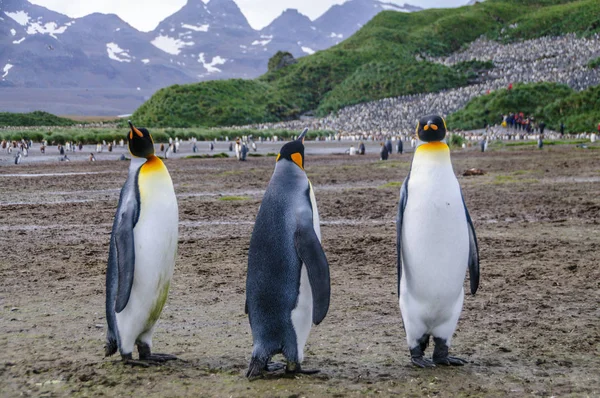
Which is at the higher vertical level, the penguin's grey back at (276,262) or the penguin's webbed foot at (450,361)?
the penguin's grey back at (276,262)

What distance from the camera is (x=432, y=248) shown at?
4.15 m

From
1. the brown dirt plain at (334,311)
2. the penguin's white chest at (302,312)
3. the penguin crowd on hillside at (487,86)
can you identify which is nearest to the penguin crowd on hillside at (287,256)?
the penguin's white chest at (302,312)

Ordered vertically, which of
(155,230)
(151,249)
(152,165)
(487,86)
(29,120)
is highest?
(487,86)

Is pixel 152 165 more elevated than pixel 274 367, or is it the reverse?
pixel 152 165

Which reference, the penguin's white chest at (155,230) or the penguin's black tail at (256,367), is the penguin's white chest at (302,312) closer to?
the penguin's black tail at (256,367)

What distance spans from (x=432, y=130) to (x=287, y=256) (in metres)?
1.27

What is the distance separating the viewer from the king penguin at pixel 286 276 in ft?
12.3

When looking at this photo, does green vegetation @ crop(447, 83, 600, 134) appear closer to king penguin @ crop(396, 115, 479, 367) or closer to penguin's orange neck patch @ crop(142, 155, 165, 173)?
king penguin @ crop(396, 115, 479, 367)

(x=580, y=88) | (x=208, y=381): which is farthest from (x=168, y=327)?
(x=580, y=88)

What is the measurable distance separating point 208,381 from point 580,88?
6064cm

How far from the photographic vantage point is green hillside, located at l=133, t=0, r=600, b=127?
82688mm

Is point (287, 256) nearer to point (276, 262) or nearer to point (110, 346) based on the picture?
point (276, 262)

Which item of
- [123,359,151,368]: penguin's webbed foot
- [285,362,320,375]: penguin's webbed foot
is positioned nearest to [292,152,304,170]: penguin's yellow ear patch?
[285,362,320,375]: penguin's webbed foot

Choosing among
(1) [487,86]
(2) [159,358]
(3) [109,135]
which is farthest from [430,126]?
(1) [487,86]
